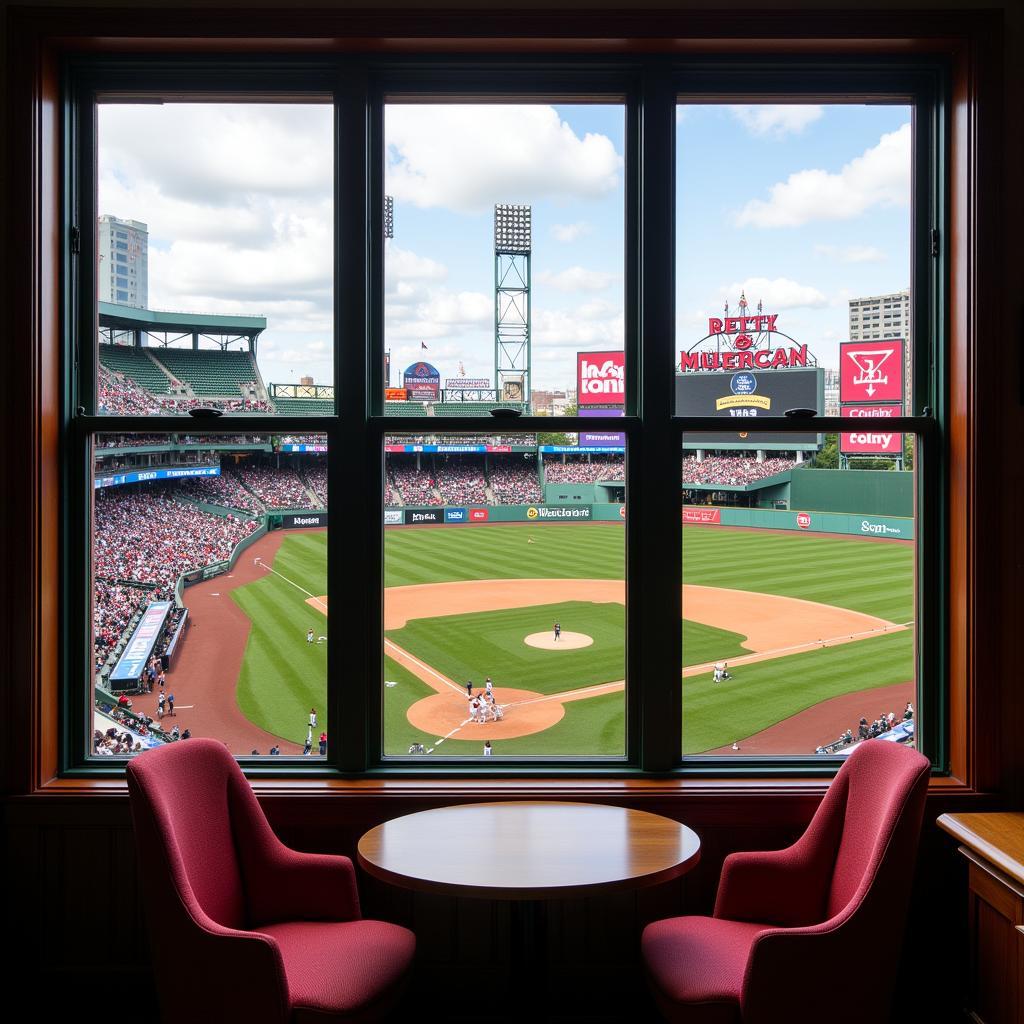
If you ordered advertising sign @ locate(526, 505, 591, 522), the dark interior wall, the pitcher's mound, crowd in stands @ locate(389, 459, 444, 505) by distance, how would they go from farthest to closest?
the pitcher's mound < advertising sign @ locate(526, 505, 591, 522) < crowd in stands @ locate(389, 459, 444, 505) < the dark interior wall

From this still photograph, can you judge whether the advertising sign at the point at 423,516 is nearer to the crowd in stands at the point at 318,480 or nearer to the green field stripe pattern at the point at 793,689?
the crowd in stands at the point at 318,480

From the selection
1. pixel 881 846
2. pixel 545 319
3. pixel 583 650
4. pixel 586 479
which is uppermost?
pixel 545 319

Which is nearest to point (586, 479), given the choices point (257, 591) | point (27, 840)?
point (257, 591)

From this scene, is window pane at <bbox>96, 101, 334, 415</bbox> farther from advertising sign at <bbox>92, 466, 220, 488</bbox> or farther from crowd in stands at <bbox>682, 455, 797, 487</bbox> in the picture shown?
crowd in stands at <bbox>682, 455, 797, 487</bbox>

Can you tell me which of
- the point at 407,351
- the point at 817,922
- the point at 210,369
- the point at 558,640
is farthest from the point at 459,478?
the point at 558,640

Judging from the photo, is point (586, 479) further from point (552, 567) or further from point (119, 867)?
point (119, 867)

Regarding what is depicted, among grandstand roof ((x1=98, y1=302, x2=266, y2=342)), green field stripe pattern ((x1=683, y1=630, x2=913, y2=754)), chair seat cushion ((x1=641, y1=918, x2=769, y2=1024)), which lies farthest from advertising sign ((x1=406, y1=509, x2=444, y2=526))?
chair seat cushion ((x1=641, y1=918, x2=769, y2=1024))
